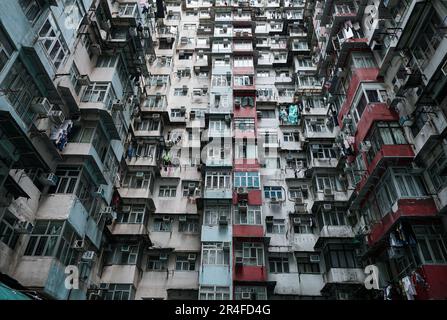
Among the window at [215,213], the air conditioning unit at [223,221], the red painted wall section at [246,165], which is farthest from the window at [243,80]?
the air conditioning unit at [223,221]

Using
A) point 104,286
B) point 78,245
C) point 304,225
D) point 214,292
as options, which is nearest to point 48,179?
point 78,245

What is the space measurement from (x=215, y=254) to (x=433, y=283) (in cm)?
1251

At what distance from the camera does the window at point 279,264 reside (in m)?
23.5

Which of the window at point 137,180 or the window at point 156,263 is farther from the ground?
the window at point 137,180

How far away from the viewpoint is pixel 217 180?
24969 mm

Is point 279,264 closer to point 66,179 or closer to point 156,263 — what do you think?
point 156,263

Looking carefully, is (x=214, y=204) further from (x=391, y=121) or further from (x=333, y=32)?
(x=333, y=32)

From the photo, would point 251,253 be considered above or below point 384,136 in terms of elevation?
below

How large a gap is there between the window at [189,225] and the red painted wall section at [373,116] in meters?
13.6

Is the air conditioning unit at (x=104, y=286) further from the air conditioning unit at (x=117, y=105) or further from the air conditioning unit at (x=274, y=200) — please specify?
the air conditioning unit at (x=274, y=200)

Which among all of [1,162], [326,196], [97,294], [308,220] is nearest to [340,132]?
[326,196]

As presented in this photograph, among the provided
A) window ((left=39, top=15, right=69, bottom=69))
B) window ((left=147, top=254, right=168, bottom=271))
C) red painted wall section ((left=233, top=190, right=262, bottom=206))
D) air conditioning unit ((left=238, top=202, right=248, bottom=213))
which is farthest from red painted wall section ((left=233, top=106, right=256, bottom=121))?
window ((left=39, top=15, right=69, bottom=69))

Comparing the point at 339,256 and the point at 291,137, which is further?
the point at 291,137

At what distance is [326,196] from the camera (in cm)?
2433
